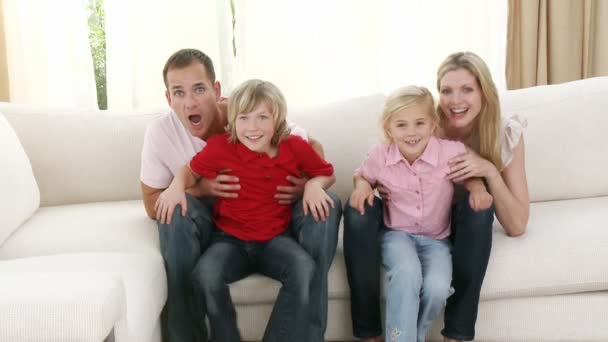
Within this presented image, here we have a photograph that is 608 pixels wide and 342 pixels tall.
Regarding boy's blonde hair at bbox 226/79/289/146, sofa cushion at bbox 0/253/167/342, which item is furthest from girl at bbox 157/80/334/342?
sofa cushion at bbox 0/253/167/342

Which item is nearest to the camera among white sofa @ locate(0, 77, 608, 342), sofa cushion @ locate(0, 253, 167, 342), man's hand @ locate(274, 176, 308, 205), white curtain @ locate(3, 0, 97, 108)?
white sofa @ locate(0, 77, 608, 342)

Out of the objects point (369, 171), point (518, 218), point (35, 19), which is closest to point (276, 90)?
point (369, 171)

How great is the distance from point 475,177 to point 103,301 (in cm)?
110

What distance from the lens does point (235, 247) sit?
6.24 feet

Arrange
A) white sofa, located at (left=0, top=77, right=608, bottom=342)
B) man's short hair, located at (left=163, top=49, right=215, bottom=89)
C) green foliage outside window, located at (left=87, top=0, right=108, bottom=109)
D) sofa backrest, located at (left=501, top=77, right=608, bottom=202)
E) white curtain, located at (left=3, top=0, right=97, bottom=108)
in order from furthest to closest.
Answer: green foliage outside window, located at (left=87, top=0, right=108, bottom=109), white curtain, located at (left=3, top=0, right=97, bottom=108), sofa backrest, located at (left=501, top=77, right=608, bottom=202), man's short hair, located at (left=163, top=49, right=215, bottom=89), white sofa, located at (left=0, top=77, right=608, bottom=342)

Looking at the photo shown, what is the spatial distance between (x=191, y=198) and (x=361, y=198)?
48cm

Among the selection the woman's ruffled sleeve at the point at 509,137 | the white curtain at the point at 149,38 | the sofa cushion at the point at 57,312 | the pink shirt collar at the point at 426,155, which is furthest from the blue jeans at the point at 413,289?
the white curtain at the point at 149,38

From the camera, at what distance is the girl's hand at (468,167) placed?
193cm

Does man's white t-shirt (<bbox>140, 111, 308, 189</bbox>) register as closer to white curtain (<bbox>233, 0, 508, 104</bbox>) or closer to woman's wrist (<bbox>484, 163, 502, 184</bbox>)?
woman's wrist (<bbox>484, 163, 502, 184</bbox>)

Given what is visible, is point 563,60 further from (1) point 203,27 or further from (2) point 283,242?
(2) point 283,242

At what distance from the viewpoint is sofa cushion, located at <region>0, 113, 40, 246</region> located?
2033 mm

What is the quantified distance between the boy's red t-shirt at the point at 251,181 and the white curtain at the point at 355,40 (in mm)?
1457

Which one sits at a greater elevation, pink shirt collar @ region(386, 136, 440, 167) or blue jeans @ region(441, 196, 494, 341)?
pink shirt collar @ region(386, 136, 440, 167)

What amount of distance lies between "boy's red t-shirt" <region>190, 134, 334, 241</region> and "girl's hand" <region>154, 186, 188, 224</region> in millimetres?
115
